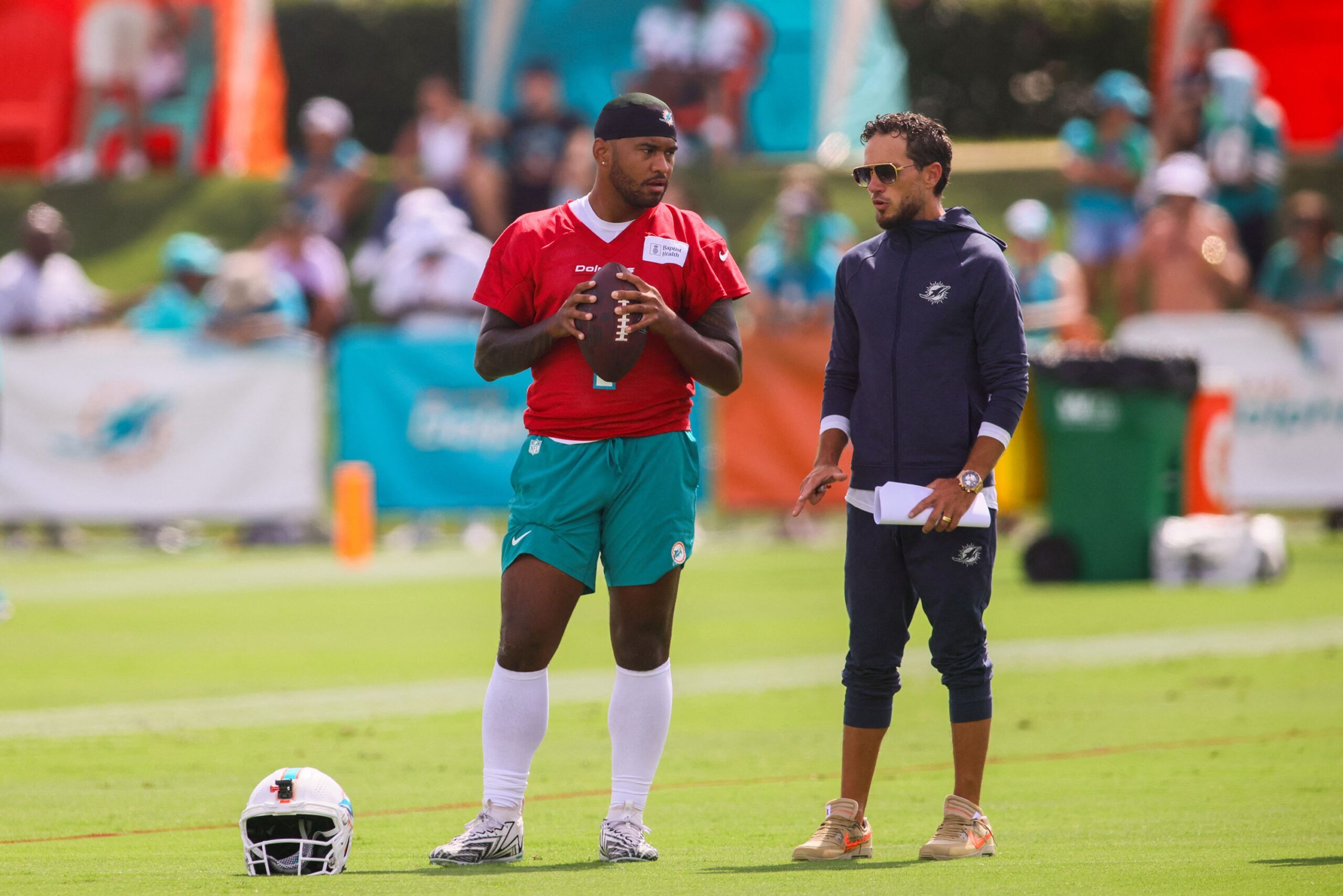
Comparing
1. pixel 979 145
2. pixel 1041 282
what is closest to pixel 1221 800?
pixel 1041 282

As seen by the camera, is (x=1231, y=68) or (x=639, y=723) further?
(x=1231, y=68)

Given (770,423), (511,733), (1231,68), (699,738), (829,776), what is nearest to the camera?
(511,733)

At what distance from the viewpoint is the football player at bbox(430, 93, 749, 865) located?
6344 mm

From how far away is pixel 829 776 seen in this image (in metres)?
8.07

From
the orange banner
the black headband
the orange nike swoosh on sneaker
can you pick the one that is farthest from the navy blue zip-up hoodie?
the orange banner

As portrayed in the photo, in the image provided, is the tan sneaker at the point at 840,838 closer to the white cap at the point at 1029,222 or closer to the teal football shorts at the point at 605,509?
the teal football shorts at the point at 605,509

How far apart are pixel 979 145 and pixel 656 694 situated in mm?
22387

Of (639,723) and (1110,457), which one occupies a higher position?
(1110,457)

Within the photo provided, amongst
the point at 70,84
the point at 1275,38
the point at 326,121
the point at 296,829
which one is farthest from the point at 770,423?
the point at 296,829

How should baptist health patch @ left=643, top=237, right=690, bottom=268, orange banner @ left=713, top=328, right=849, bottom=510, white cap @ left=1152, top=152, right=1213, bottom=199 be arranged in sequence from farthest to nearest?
1. orange banner @ left=713, top=328, right=849, bottom=510
2. white cap @ left=1152, top=152, right=1213, bottom=199
3. baptist health patch @ left=643, top=237, right=690, bottom=268

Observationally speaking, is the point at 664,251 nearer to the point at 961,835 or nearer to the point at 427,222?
the point at 961,835

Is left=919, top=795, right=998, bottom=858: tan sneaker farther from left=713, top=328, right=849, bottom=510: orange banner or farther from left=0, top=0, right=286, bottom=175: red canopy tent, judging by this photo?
left=0, top=0, right=286, bottom=175: red canopy tent

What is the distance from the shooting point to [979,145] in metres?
27.9

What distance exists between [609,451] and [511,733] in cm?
94
